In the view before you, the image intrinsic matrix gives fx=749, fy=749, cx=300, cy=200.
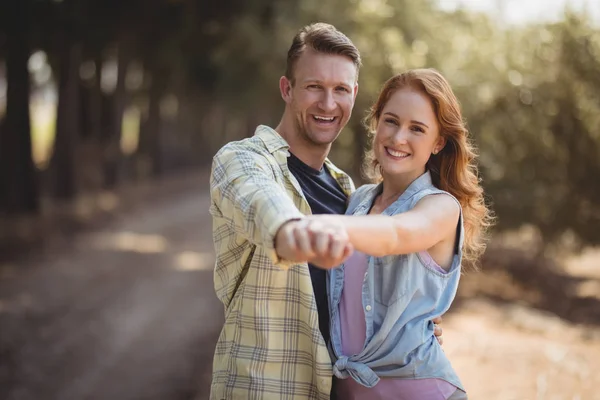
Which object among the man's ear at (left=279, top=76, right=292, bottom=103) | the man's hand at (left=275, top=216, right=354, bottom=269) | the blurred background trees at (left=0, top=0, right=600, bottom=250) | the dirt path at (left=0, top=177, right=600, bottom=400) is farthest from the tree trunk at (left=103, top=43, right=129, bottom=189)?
the man's hand at (left=275, top=216, right=354, bottom=269)

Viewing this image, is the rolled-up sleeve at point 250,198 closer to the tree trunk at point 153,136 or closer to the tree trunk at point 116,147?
the tree trunk at point 116,147

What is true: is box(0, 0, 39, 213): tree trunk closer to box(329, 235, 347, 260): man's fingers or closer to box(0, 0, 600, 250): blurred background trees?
box(0, 0, 600, 250): blurred background trees

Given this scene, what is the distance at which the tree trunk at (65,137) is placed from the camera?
18844 mm

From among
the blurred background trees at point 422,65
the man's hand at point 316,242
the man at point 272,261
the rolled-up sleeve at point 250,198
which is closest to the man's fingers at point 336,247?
the man's hand at point 316,242

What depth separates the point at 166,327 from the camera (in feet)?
32.4

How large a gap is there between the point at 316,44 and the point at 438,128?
2.31 feet

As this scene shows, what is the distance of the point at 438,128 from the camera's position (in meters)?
2.97

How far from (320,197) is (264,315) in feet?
2.16

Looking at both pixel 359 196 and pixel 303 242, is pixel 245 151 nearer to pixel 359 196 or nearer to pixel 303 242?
pixel 359 196

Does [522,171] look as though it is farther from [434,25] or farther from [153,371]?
[153,371]

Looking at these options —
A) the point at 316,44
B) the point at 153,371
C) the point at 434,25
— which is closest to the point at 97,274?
the point at 153,371

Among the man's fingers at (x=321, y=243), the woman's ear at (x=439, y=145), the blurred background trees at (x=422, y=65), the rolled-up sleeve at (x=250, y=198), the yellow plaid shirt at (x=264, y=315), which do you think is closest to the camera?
the man's fingers at (x=321, y=243)

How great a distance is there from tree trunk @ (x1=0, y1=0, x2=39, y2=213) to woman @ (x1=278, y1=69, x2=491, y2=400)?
13941 mm

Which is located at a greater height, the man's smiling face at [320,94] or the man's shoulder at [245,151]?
the man's smiling face at [320,94]
